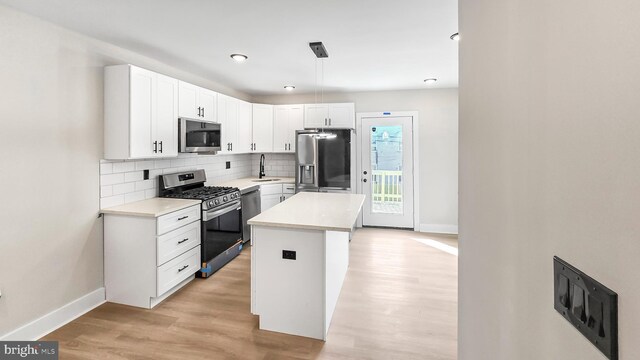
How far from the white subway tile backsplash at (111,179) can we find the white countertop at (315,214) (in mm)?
1618

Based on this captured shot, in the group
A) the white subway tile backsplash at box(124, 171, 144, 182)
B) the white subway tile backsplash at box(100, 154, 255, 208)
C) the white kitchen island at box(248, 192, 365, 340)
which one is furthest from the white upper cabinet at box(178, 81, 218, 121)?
the white kitchen island at box(248, 192, 365, 340)

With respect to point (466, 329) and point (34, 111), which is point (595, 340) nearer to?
point (466, 329)

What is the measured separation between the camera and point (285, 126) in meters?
5.40

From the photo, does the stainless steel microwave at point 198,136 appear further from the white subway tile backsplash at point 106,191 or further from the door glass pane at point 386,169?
the door glass pane at point 386,169

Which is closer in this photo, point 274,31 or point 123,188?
point 274,31

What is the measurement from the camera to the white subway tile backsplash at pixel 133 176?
319cm

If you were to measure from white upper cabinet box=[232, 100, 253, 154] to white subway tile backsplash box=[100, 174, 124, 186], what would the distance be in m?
1.84

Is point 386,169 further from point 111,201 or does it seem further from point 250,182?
point 111,201

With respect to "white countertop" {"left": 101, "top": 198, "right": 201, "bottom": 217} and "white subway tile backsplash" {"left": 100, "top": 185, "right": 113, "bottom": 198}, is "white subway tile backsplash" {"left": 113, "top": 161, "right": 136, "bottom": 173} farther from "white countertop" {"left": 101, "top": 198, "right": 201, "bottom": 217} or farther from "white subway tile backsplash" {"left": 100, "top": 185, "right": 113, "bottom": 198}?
"white countertop" {"left": 101, "top": 198, "right": 201, "bottom": 217}

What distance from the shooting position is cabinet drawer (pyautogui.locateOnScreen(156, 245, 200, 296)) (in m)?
2.87

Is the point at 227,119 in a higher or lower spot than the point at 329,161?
higher

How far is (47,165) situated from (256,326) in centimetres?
216
